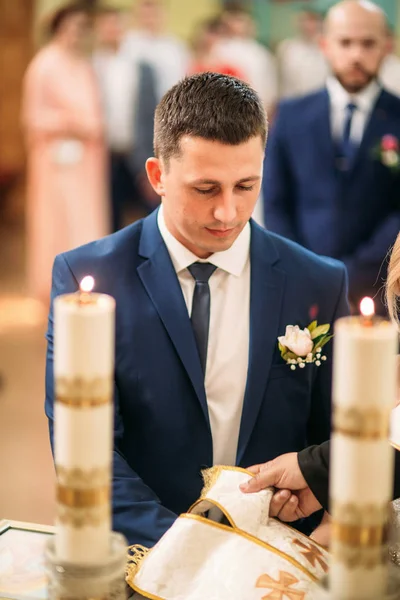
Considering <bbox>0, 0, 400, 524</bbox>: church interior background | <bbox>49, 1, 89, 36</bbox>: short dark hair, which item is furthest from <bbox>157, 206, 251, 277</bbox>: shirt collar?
<bbox>49, 1, 89, 36</bbox>: short dark hair

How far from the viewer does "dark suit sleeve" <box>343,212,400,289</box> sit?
4.98 m

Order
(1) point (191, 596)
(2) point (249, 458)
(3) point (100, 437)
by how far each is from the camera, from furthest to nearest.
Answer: (2) point (249, 458) → (1) point (191, 596) → (3) point (100, 437)

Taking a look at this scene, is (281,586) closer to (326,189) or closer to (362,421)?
(362,421)

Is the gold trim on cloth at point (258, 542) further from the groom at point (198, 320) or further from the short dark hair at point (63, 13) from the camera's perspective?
the short dark hair at point (63, 13)

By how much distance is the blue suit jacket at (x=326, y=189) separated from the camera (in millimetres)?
5094

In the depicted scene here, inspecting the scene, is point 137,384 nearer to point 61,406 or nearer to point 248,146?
point 248,146

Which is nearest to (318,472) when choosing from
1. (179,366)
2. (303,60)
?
(179,366)

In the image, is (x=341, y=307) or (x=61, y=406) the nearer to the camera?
(x=61, y=406)

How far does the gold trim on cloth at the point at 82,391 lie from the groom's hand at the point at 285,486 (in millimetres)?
813

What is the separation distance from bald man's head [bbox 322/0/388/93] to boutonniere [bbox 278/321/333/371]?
9.64 ft

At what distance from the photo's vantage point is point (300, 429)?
2412mm

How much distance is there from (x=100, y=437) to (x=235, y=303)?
1.28 meters

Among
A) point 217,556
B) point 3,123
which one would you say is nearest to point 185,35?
point 3,123

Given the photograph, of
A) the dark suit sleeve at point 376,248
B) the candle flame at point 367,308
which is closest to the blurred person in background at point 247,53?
the dark suit sleeve at point 376,248
